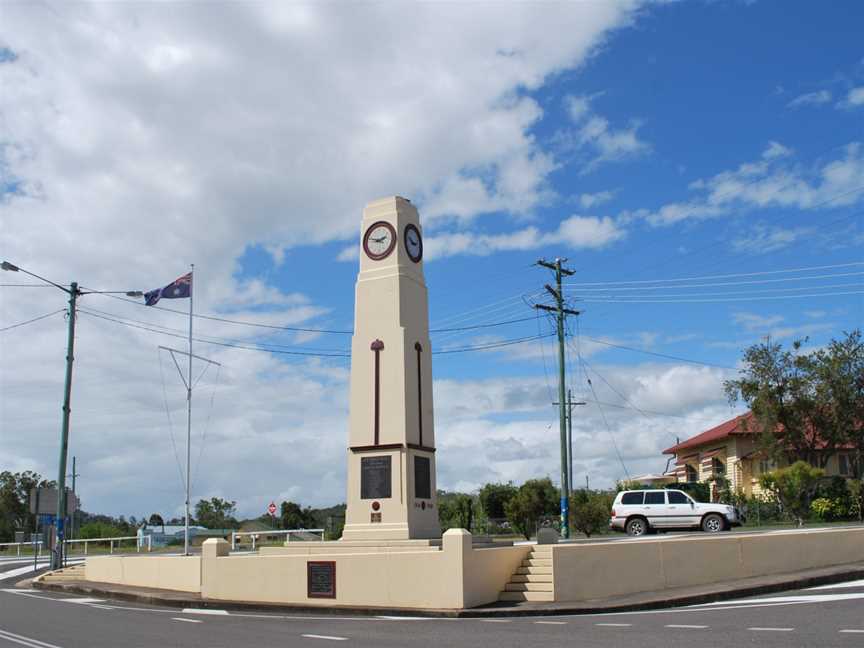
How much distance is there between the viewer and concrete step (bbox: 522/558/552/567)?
60.4 feet

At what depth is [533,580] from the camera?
18.2 metres

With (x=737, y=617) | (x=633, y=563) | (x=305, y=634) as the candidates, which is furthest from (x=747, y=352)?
(x=305, y=634)

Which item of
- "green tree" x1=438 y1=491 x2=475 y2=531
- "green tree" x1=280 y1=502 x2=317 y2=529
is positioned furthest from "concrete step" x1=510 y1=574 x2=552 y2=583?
"green tree" x1=280 y1=502 x2=317 y2=529

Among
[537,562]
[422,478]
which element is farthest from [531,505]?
[537,562]

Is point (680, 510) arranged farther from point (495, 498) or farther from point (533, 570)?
point (495, 498)

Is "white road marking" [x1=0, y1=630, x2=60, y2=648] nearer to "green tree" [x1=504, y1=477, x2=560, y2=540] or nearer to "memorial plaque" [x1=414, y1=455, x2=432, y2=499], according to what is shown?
"memorial plaque" [x1=414, y1=455, x2=432, y2=499]

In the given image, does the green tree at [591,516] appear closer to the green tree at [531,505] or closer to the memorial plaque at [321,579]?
the green tree at [531,505]

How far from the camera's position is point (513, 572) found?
61.4 feet

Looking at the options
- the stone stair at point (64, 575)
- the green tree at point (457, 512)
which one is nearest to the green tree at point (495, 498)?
the green tree at point (457, 512)

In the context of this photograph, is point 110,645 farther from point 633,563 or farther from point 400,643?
point 633,563

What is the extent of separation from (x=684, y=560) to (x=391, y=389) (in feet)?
24.7

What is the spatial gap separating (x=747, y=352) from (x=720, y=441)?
30.4 ft

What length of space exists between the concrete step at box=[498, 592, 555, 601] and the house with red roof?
3045 centimetres

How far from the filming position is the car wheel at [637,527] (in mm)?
30047
